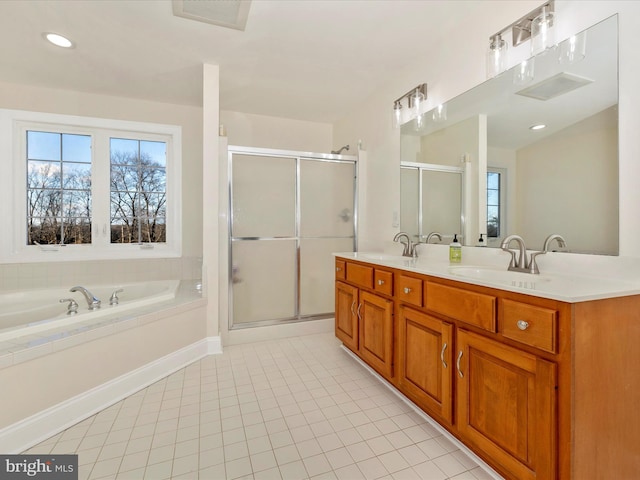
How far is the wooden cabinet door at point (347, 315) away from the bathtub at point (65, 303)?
4.54 ft

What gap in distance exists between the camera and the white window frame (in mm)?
2887

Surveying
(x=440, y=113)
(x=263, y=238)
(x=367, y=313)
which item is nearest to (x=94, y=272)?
(x=263, y=238)

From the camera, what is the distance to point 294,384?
6.91 ft

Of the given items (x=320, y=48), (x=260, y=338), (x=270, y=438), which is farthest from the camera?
(x=260, y=338)

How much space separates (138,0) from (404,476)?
2881 mm

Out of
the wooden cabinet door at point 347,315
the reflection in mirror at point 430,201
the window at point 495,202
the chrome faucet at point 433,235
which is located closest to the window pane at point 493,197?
the window at point 495,202

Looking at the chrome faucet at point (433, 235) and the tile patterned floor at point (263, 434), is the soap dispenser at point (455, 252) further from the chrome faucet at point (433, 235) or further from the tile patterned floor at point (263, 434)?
the tile patterned floor at point (263, 434)

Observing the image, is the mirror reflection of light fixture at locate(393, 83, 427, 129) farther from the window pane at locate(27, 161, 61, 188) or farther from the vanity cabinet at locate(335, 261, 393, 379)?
the window pane at locate(27, 161, 61, 188)

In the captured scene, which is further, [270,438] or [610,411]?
[270,438]

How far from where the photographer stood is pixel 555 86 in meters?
1.55

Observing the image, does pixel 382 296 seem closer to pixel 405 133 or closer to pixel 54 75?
pixel 405 133

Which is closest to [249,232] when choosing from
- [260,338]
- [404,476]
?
[260,338]

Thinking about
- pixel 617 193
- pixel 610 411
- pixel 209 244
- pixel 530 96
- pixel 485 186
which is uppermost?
pixel 530 96

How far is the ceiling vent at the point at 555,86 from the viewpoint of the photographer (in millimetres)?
1467
